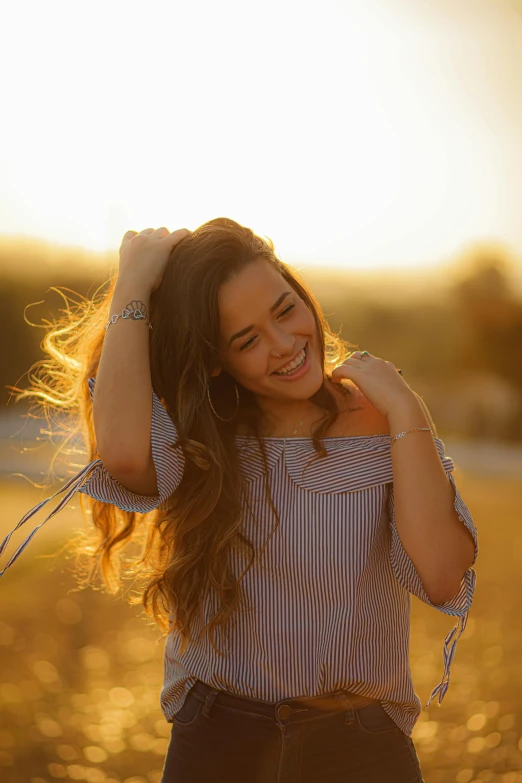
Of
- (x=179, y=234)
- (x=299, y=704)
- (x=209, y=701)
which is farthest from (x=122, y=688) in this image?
(x=179, y=234)


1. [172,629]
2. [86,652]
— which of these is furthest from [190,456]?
[86,652]

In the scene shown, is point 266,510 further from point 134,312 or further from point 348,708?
point 134,312

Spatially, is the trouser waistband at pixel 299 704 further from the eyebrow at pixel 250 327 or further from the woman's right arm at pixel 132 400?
the eyebrow at pixel 250 327

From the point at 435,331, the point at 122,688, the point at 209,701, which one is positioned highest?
the point at 209,701

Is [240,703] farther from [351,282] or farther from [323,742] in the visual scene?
[351,282]

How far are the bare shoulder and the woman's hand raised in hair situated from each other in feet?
1.85

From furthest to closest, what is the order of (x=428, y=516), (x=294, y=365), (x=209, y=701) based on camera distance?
(x=294, y=365)
(x=209, y=701)
(x=428, y=516)

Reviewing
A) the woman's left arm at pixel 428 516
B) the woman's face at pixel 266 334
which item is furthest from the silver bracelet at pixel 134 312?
the woman's left arm at pixel 428 516

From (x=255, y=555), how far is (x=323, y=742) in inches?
16.7

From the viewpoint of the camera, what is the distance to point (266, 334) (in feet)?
6.88

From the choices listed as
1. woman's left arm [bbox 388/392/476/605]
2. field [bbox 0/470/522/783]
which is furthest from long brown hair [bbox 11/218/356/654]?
field [bbox 0/470/522/783]

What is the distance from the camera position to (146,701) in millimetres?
5316

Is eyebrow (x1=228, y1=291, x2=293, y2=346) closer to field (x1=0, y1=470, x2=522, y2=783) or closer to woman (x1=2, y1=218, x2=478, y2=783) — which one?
woman (x1=2, y1=218, x2=478, y2=783)

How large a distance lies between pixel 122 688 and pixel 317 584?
3979mm
